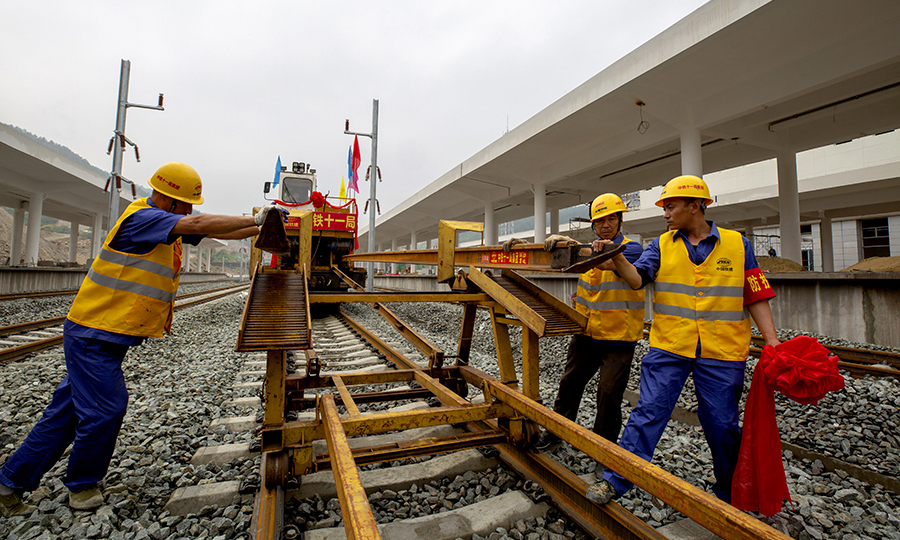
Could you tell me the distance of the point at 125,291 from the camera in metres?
2.36

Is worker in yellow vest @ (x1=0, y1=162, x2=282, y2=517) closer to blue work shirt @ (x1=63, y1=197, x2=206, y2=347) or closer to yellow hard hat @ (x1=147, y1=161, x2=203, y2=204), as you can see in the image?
blue work shirt @ (x1=63, y1=197, x2=206, y2=347)

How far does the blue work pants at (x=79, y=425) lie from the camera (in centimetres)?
221

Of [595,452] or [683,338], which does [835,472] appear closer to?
[683,338]

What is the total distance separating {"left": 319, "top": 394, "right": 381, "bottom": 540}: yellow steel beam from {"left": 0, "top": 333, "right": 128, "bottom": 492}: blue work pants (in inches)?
49.0

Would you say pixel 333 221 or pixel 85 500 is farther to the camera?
pixel 333 221

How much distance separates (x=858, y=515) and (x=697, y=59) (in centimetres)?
876

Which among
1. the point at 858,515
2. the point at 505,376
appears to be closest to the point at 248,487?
the point at 505,376

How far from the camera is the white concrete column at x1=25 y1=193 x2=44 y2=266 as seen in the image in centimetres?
2211

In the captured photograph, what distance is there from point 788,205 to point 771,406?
47.4 ft

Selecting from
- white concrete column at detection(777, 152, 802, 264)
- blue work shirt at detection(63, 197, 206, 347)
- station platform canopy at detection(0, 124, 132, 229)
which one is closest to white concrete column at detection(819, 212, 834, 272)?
white concrete column at detection(777, 152, 802, 264)

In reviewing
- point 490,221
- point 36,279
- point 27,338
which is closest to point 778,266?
point 490,221

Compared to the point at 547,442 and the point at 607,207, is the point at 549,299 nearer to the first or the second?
the point at 607,207

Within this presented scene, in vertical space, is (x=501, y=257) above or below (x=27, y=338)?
above

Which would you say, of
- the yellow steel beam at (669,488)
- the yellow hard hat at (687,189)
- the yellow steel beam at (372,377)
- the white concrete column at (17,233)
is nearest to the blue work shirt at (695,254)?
the yellow hard hat at (687,189)
